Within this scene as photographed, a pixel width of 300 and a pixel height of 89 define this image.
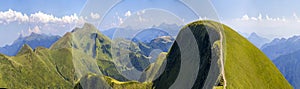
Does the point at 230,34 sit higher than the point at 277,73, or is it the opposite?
the point at 230,34

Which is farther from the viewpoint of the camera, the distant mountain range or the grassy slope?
the grassy slope

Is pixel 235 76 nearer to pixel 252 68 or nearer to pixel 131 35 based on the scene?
pixel 252 68

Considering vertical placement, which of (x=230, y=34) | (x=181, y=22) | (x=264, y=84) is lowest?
(x=264, y=84)

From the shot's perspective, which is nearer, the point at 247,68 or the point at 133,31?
the point at 133,31

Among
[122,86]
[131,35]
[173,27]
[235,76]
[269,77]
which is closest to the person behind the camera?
[173,27]

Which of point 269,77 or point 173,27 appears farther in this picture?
point 269,77

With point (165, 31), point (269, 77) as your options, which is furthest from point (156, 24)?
point (269, 77)

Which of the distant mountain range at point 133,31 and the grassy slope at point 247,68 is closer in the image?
the distant mountain range at point 133,31

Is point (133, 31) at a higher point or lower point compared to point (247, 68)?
higher
